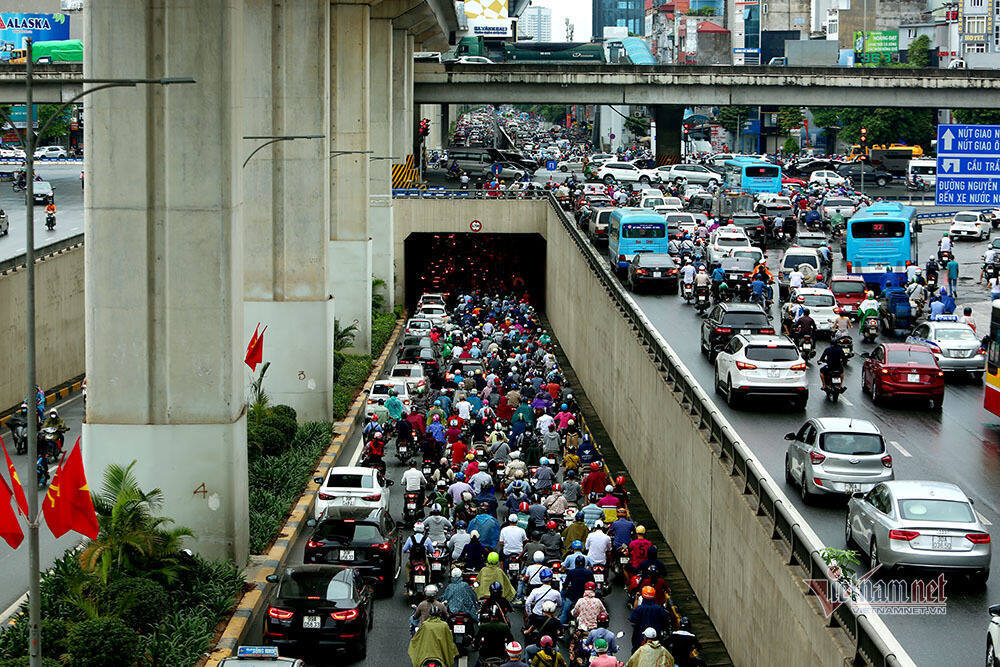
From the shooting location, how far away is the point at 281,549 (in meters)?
26.5

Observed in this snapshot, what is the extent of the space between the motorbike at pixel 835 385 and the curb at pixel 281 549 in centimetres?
1089

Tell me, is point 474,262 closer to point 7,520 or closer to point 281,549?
point 281,549

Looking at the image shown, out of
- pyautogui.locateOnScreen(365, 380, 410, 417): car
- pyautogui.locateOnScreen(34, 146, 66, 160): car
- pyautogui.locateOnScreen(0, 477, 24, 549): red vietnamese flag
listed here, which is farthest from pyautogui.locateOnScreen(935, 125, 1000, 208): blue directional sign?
pyautogui.locateOnScreen(34, 146, 66, 160): car

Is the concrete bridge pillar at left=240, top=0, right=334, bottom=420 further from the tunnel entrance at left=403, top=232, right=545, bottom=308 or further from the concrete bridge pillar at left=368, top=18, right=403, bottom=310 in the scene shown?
the tunnel entrance at left=403, top=232, right=545, bottom=308

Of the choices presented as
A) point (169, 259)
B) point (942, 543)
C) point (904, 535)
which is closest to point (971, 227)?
point (169, 259)

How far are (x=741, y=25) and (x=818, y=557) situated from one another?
600 ft

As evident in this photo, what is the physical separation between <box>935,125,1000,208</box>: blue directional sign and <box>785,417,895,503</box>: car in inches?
455

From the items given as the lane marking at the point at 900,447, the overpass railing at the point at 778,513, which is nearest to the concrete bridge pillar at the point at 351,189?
the overpass railing at the point at 778,513

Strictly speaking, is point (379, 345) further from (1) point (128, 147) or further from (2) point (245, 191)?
(1) point (128, 147)

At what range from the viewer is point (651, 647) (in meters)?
17.3

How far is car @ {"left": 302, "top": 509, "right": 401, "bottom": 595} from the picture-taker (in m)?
23.5

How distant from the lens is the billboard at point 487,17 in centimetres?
13450

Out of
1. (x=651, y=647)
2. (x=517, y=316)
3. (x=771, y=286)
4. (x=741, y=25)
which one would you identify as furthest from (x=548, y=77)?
(x=741, y=25)

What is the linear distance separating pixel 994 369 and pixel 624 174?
6987 cm
